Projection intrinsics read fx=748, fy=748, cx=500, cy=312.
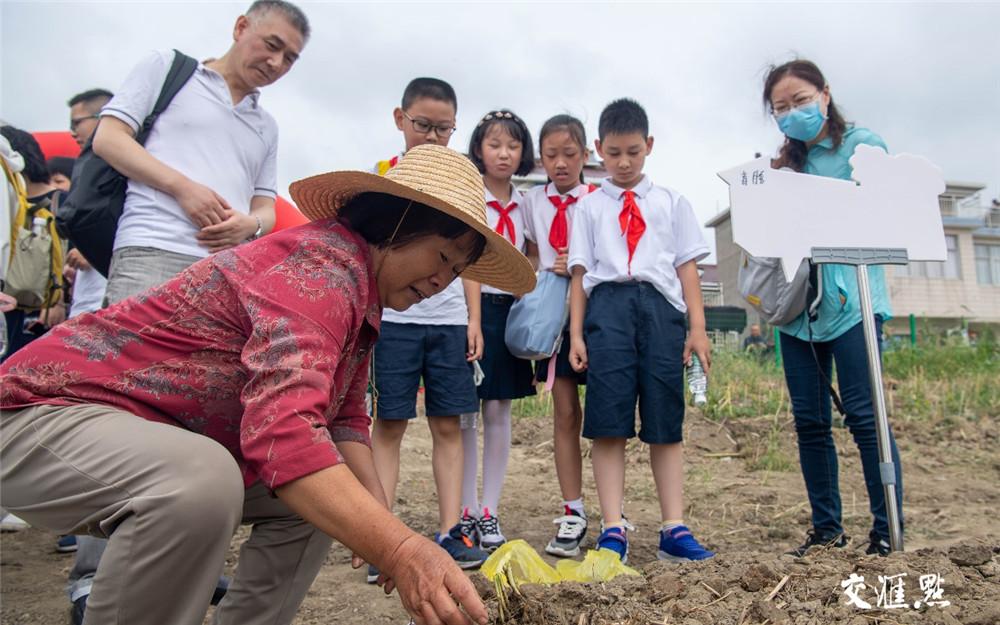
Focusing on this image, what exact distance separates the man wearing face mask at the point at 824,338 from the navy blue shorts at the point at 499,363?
1.17 m

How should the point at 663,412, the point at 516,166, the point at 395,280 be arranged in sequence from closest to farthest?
the point at 395,280
the point at 663,412
the point at 516,166

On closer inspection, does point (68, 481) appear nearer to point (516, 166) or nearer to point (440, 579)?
point (440, 579)

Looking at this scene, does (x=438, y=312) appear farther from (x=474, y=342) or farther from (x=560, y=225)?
(x=560, y=225)

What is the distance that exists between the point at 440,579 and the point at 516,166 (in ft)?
8.64

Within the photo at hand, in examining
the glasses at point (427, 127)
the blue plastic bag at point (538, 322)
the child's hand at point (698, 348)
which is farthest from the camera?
the glasses at point (427, 127)

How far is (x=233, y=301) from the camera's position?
63.1 inches

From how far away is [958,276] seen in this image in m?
27.4

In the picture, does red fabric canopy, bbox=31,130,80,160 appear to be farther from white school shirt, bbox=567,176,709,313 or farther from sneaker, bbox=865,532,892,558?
sneaker, bbox=865,532,892,558

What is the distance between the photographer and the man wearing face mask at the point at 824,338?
289cm

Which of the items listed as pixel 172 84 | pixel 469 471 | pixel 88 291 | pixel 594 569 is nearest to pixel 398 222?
pixel 594 569

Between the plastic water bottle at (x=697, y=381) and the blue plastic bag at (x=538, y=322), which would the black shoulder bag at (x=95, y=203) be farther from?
the plastic water bottle at (x=697, y=381)

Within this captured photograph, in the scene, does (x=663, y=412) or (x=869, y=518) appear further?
(x=869, y=518)

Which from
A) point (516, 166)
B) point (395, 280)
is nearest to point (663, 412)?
point (516, 166)

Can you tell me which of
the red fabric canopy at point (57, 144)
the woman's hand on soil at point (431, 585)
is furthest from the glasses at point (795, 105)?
the red fabric canopy at point (57, 144)
